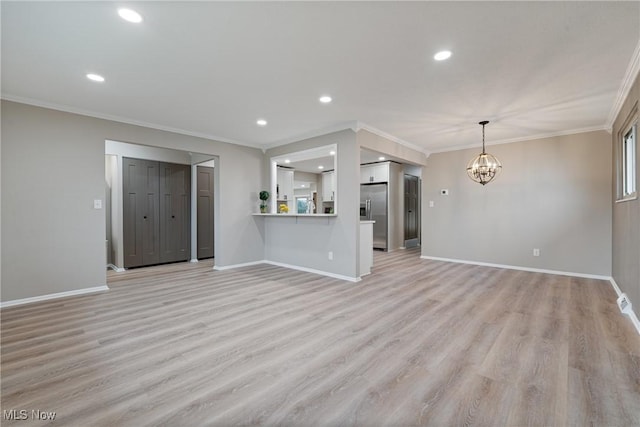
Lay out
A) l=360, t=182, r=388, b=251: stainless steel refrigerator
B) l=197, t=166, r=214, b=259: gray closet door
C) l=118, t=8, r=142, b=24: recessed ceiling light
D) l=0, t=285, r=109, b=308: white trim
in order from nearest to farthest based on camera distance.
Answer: l=118, t=8, r=142, b=24: recessed ceiling light
l=0, t=285, r=109, b=308: white trim
l=197, t=166, r=214, b=259: gray closet door
l=360, t=182, r=388, b=251: stainless steel refrigerator

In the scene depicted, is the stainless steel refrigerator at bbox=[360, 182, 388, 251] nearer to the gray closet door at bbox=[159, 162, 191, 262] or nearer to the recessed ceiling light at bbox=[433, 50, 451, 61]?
the gray closet door at bbox=[159, 162, 191, 262]

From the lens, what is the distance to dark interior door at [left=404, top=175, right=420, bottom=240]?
26.7 feet

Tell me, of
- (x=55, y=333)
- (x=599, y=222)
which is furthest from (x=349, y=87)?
(x=599, y=222)

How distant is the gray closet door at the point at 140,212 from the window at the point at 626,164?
748 centimetres

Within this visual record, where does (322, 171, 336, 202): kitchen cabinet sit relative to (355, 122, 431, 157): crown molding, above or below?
below

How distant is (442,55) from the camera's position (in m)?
2.36

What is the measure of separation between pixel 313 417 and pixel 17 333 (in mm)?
2870

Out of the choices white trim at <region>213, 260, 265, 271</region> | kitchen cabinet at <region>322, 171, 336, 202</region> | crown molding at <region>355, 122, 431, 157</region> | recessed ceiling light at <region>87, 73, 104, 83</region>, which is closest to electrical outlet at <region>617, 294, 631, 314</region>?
crown molding at <region>355, 122, 431, 157</region>

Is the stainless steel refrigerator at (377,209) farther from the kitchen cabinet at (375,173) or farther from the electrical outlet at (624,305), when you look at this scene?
the electrical outlet at (624,305)

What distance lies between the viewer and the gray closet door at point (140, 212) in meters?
5.33

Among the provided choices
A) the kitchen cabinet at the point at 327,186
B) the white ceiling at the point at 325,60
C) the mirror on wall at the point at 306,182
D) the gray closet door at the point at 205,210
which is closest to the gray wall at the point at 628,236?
the white ceiling at the point at 325,60

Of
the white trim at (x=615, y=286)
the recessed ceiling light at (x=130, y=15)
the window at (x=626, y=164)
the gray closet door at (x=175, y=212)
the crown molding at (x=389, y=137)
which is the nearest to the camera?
the recessed ceiling light at (x=130, y=15)

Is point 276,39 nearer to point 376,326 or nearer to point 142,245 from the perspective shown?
point 376,326

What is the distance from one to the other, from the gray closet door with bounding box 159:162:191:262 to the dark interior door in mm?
5833
